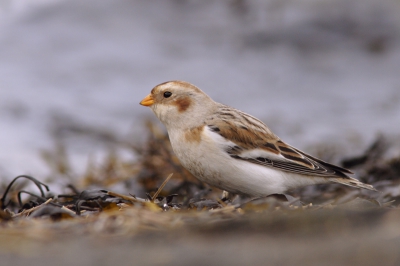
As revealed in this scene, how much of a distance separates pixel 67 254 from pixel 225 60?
8.10 metres

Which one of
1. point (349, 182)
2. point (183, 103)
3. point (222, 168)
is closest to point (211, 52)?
point (183, 103)

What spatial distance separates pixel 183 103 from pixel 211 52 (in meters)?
5.52

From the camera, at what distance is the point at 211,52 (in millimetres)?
9977

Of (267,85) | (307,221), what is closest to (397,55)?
(267,85)

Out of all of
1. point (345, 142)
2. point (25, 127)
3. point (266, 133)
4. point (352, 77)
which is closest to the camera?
point (266, 133)

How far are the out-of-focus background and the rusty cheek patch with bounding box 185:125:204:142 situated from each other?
5.01 metres

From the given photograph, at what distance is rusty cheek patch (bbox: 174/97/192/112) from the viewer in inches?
178

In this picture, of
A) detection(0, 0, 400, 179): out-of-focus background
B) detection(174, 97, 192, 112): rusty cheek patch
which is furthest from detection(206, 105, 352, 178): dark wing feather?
detection(0, 0, 400, 179): out-of-focus background

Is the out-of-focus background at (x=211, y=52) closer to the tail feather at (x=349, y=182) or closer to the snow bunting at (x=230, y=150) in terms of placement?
the snow bunting at (x=230, y=150)

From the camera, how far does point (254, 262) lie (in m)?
1.89

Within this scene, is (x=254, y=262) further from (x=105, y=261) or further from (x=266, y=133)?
(x=266, y=133)

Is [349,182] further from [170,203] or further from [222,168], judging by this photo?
[170,203]

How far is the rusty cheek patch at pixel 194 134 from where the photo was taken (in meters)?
4.16

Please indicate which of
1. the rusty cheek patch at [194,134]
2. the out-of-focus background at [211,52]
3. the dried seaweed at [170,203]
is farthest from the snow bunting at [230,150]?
the out-of-focus background at [211,52]
